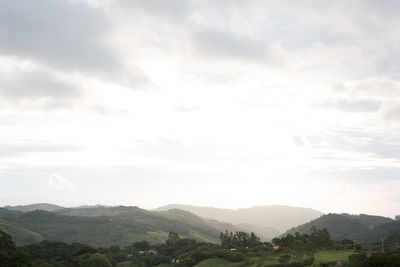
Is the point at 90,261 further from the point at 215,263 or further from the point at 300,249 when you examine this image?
the point at 300,249

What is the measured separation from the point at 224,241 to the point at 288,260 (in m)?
65.0

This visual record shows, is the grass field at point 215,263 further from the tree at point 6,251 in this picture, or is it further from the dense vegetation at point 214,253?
the tree at point 6,251

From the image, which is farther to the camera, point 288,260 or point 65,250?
point 65,250

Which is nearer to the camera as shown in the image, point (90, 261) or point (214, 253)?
point (90, 261)

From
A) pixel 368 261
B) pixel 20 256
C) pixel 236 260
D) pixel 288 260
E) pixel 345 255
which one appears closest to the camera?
pixel 368 261

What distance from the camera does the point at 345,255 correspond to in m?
115

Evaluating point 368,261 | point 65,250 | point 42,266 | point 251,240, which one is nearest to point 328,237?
point 251,240

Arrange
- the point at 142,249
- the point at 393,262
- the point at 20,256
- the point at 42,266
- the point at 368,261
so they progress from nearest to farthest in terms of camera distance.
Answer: the point at 393,262, the point at 368,261, the point at 20,256, the point at 42,266, the point at 142,249

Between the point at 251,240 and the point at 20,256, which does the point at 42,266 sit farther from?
the point at 251,240

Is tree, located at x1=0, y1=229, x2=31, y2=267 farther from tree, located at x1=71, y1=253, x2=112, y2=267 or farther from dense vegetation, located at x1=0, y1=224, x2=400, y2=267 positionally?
tree, located at x1=71, y1=253, x2=112, y2=267

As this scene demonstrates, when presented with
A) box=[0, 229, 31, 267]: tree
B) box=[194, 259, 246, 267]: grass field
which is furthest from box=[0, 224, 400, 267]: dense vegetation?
box=[0, 229, 31, 267]: tree

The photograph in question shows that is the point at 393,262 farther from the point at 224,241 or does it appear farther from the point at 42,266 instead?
the point at 224,241

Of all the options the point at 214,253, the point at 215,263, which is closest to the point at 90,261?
the point at 215,263

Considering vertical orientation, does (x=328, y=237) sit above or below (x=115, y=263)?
above
